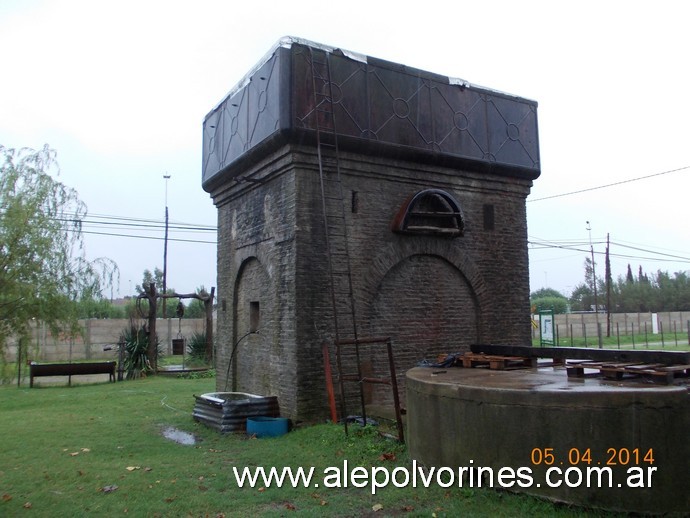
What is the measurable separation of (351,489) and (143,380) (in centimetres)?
1560

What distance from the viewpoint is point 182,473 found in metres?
7.70

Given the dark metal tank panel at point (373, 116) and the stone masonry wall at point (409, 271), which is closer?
the stone masonry wall at point (409, 271)

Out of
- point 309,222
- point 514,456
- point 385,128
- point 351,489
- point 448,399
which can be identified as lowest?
point 351,489

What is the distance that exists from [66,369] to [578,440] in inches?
700

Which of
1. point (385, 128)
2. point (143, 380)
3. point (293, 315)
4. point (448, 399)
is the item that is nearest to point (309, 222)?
point (293, 315)

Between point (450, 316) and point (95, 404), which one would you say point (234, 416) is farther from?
point (95, 404)

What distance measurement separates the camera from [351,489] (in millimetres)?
6918

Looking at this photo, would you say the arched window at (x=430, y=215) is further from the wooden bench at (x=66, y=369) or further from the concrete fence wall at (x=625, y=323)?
the concrete fence wall at (x=625, y=323)

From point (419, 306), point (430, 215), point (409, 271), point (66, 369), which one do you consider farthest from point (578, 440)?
point (66, 369)

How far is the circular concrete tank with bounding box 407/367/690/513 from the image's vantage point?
5504 mm

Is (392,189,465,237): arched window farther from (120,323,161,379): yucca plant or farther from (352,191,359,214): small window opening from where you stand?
(120,323,161,379): yucca plant

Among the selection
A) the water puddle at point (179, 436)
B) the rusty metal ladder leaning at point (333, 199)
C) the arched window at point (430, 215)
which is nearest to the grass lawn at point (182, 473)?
the water puddle at point (179, 436)

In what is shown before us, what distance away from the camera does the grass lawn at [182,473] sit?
6148mm

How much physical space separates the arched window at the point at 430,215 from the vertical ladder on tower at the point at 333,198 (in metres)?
1.28
